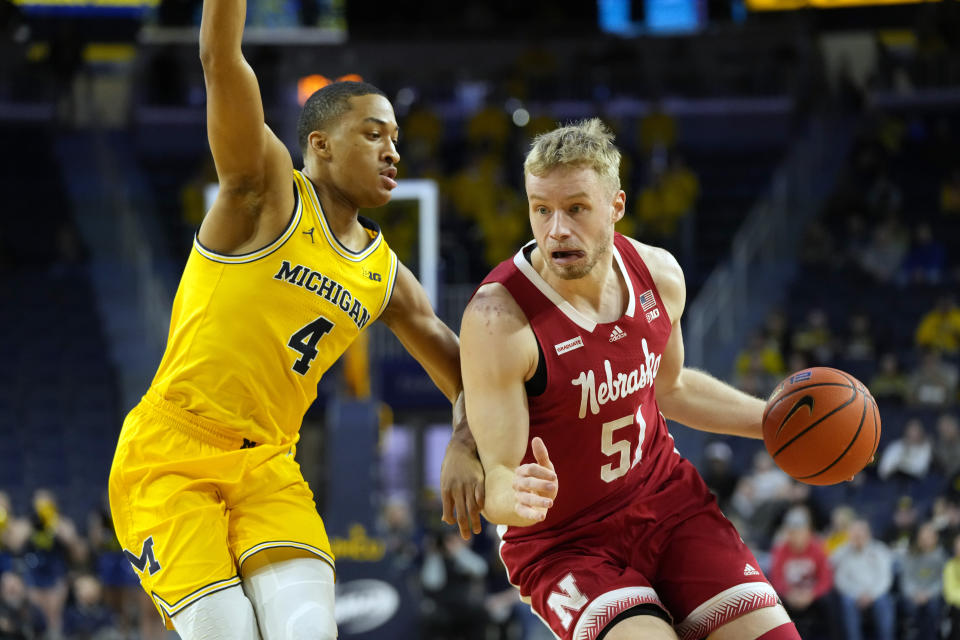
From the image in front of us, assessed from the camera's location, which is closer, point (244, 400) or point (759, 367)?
point (244, 400)

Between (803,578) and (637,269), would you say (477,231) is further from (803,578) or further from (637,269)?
(637,269)

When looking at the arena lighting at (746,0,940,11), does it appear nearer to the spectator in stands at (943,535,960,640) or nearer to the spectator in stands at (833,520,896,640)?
the spectator in stands at (833,520,896,640)

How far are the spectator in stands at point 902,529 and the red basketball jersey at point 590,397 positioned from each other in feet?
22.2

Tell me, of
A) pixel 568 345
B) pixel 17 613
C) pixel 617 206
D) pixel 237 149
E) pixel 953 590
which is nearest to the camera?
pixel 237 149

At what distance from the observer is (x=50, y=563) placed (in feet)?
38.8

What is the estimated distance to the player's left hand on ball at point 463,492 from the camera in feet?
13.8

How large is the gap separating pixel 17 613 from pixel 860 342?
10031mm

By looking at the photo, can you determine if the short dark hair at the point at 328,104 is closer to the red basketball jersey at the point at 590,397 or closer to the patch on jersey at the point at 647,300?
the red basketball jersey at the point at 590,397

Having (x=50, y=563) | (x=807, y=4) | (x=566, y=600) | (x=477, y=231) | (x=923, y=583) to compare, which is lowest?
(x=50, y=563)

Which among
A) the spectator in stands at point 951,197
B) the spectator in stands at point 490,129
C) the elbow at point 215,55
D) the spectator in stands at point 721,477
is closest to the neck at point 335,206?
the elbow at point 215,55

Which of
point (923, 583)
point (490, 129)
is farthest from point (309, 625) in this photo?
point (490, 129)

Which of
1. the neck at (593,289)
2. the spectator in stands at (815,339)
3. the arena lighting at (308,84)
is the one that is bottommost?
the spectator in stands at (815,339)

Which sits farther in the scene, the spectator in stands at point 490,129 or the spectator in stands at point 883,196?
the spectator in stands at point 490,129

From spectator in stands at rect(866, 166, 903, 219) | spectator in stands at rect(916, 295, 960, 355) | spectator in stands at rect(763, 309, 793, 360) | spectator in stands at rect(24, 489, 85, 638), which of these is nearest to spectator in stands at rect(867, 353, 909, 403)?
spectator in stands at rect(916, 295, 960, 355)
